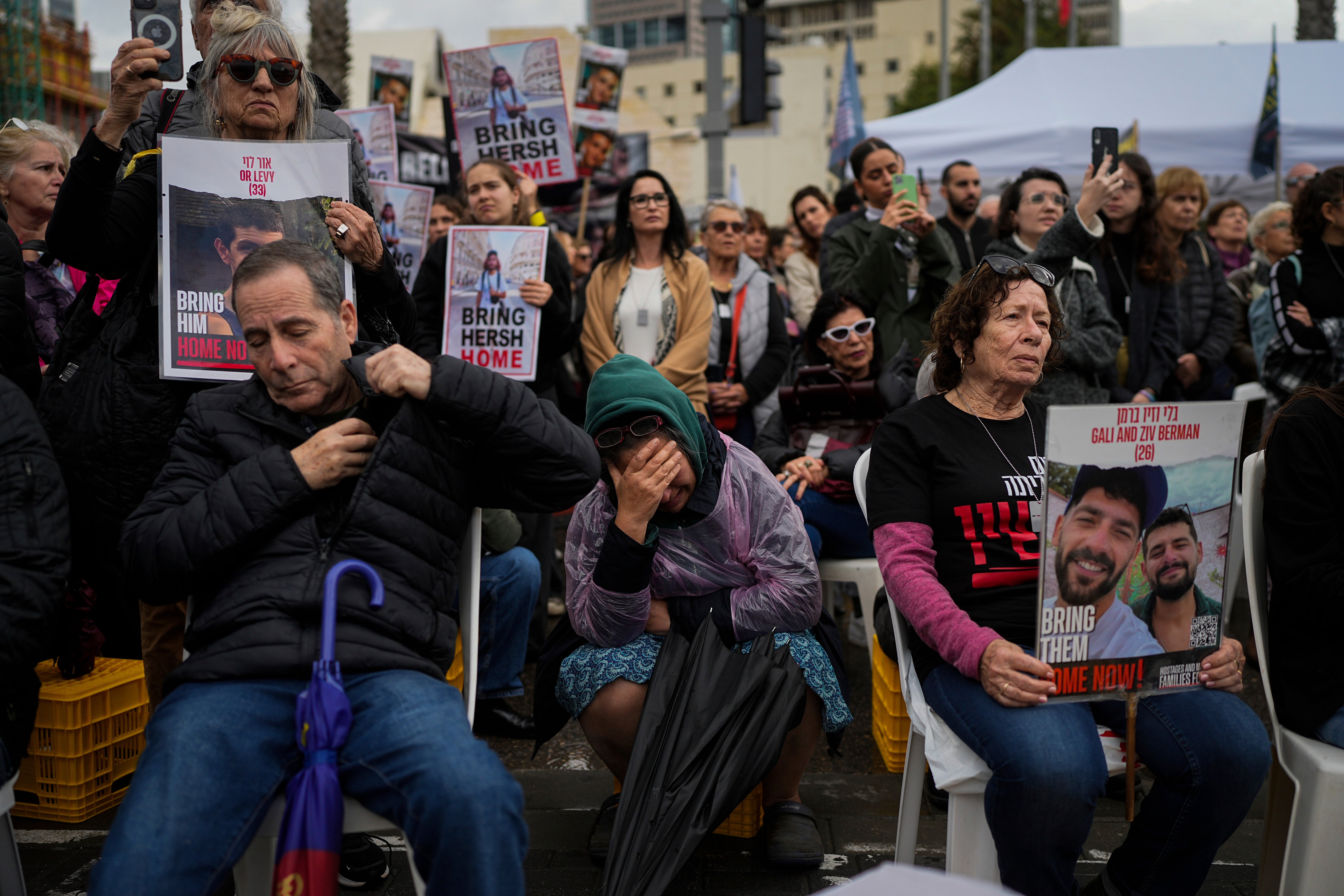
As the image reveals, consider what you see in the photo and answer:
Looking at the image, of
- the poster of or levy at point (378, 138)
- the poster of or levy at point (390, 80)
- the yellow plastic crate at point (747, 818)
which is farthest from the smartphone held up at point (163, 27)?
the poster of or levy at point (390, 80)

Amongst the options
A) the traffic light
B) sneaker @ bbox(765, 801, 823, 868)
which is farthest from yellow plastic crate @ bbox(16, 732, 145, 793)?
the traffic light

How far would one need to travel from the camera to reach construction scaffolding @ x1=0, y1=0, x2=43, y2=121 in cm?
2053

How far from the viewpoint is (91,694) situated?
120 inches

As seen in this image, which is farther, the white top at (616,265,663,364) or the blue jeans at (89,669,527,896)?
the white top at (616,265,663,364)

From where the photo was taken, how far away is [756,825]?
3.02m

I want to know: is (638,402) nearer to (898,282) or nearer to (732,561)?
(732,561)

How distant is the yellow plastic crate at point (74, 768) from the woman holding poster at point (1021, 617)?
7.50 ft

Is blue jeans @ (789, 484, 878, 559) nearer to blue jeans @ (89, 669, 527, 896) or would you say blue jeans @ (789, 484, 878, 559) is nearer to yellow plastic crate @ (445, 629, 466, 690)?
yellow plastic crate @ (445, 629, 466, 690)

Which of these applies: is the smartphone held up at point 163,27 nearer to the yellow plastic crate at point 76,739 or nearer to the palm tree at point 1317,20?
the yellow plastic crate at point 76,739

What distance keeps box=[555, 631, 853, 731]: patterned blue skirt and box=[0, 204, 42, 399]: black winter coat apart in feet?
5.03

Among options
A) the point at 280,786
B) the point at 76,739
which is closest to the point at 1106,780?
the point at 280,786

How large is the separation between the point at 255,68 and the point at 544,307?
1.99m

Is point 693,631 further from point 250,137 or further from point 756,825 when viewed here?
point 250,137

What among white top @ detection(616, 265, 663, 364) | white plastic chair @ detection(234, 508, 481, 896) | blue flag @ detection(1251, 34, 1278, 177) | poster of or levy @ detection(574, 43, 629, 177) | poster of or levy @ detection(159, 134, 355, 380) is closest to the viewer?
white plastic chair @ detection(234, 508, 481, 896)
